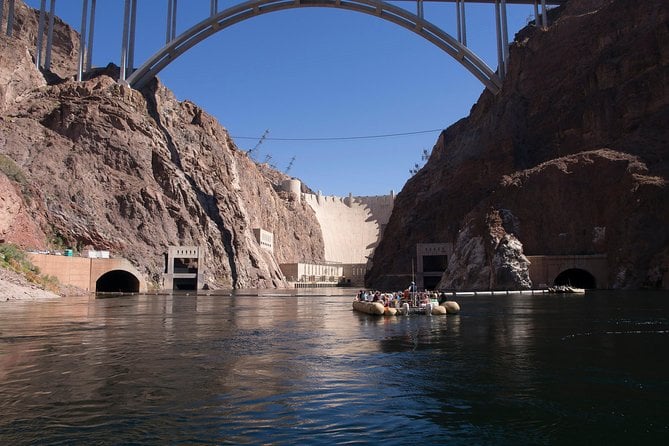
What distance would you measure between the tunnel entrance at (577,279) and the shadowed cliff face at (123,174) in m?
54.1

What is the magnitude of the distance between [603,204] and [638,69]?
2431 centimetres

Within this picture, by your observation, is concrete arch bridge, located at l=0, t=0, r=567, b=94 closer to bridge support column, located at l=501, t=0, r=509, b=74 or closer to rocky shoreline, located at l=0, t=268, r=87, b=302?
bridge support column, located at l=501, t=0, r=509, b=74

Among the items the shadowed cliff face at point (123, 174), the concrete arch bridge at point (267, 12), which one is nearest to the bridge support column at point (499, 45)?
the concrete arch bridge at point (267, 12)

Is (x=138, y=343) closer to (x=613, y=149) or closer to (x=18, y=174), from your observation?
(x=18, y=174)

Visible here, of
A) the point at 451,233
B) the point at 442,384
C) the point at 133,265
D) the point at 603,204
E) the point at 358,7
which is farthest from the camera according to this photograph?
the point at 358,7

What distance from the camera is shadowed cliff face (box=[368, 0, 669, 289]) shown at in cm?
7075

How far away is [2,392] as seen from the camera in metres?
12.6

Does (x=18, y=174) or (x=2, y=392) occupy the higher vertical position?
(x=18, y=174)

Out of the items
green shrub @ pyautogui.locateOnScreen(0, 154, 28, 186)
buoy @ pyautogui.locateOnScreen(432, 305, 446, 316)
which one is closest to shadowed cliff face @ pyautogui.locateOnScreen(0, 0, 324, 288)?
green shrub @ pyautogui.locateOnScreen(0, 154, 28, 186)

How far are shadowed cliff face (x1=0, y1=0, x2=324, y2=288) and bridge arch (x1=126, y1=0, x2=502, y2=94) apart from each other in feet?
29.9

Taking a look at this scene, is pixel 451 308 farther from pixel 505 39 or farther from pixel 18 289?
pixel 505 39

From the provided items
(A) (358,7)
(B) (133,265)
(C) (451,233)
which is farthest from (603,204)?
(B) (133,265)

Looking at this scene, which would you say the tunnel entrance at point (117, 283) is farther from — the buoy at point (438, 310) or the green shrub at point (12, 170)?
the buoy at point (438, 310)

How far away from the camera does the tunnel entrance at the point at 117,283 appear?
79188 mm
